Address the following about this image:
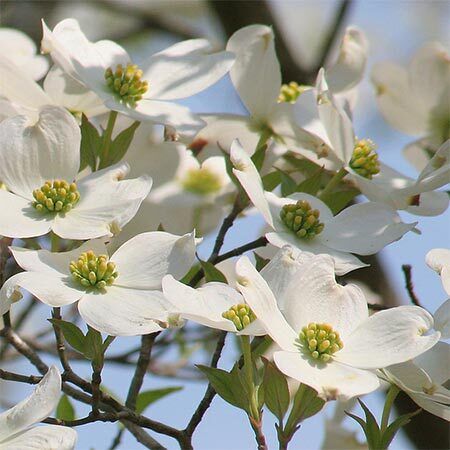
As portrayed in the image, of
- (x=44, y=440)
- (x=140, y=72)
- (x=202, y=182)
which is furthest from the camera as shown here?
(x=202, y=182)

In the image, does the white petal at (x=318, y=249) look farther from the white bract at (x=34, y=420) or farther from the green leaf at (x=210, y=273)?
the white bract at (x=34, y=420)

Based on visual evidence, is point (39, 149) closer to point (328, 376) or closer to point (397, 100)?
point (328, 376)

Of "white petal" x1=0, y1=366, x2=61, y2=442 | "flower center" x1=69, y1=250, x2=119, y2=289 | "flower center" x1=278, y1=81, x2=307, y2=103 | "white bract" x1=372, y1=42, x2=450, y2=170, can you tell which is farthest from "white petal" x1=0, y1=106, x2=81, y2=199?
"white bract" x1=372, y1=42, x2=450, y2=170

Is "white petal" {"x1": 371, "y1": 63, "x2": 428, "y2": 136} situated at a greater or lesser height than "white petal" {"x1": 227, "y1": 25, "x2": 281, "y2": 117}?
lesser

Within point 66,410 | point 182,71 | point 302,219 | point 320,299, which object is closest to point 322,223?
point 302,219

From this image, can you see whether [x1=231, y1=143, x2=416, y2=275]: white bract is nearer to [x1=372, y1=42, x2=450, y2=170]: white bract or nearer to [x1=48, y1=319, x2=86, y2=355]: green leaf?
[x1=48, y1=319, x2=86, y2=355]: green leaf

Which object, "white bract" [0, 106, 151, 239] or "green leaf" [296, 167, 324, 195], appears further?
"green leaf" [296, 167, 324, 195]

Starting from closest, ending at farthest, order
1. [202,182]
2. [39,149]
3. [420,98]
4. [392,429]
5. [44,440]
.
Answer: [44,440] → [392,429] → [39,149] → [202,182] → [420,98]

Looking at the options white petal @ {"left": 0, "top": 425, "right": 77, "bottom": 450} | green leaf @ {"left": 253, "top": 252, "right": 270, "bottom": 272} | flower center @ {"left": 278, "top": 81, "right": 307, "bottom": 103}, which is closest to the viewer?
white petal @ {"left": 0, "top": 425, "right": 77, "bottom": 450}
